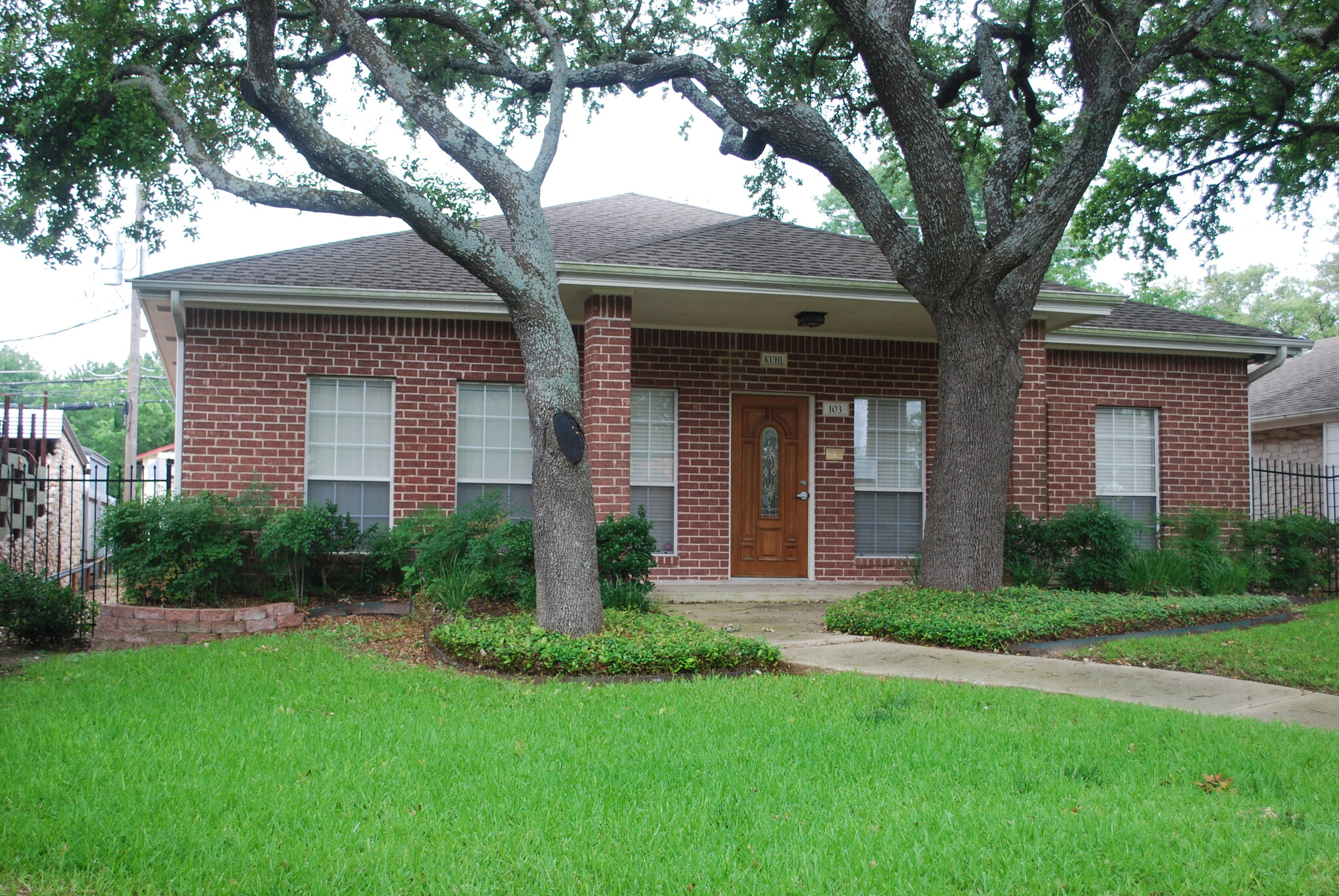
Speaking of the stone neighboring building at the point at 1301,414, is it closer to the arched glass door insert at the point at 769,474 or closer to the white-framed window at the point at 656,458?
the arched glass door insert at the point at 769,474

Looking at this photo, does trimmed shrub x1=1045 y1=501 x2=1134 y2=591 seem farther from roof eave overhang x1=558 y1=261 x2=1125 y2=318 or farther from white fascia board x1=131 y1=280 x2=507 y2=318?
white fascia board x1=131 y1=280 x2=507 y2=318

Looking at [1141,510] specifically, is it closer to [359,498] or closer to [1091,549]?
[1091,549]

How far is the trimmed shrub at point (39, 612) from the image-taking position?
7.98 meters

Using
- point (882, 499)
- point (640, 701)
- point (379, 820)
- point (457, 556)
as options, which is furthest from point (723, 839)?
point (882, 499)

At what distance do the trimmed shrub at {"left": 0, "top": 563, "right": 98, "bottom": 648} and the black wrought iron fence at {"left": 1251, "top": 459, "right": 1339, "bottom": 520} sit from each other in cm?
1538

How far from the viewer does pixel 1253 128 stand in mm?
13883

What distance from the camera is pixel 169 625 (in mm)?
8430

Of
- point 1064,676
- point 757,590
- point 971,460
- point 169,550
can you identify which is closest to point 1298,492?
point 971,460

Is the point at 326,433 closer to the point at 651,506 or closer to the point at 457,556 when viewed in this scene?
the point at 457,556

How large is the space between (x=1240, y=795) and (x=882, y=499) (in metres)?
8.56

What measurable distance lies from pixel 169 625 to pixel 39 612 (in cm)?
99

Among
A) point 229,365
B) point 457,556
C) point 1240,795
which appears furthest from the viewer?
point 229,365

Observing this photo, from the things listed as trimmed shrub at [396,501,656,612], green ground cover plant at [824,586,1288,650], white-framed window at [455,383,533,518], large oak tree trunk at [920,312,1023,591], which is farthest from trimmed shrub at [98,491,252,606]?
large oak tree trunk at [920,312,1023,591]

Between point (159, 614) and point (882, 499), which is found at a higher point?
point (882, 499)
